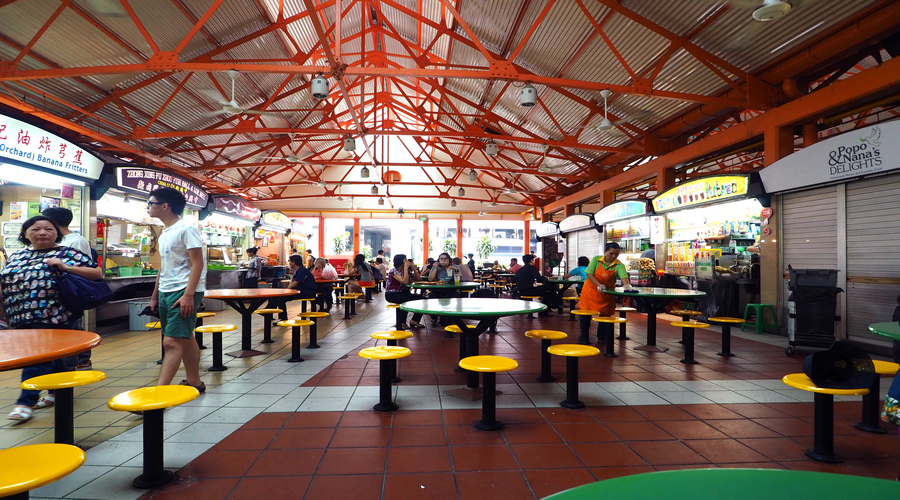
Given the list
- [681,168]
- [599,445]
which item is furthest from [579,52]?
[599,445]

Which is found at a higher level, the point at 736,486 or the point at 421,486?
the point at 736,486

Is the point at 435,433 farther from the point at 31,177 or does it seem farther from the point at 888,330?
the point at 31,177

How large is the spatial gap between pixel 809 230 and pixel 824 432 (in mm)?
5104

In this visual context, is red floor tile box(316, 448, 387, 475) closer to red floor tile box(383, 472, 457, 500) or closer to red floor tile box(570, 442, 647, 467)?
red floor tile box(383, 472, 457, 500)

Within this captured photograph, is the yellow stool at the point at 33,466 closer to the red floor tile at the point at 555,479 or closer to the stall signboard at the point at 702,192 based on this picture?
the red floor tile at the point at 555,479

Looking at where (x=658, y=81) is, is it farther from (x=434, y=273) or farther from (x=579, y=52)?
(x=434, y=273)

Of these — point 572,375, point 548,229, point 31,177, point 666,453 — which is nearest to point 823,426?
point 666,453

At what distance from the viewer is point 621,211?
11047 mm

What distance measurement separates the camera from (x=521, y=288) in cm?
820

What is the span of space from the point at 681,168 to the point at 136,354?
11467mm

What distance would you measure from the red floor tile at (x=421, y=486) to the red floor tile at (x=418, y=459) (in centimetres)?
6

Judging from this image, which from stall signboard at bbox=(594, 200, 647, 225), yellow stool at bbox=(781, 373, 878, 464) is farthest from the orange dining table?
stall signboard at bbox=(594, 200, 647, 225)

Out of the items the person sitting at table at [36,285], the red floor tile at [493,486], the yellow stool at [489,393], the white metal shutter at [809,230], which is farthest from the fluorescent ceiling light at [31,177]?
the white metal shutter at [809,230]

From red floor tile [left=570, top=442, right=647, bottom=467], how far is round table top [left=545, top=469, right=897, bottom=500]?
177 cm
